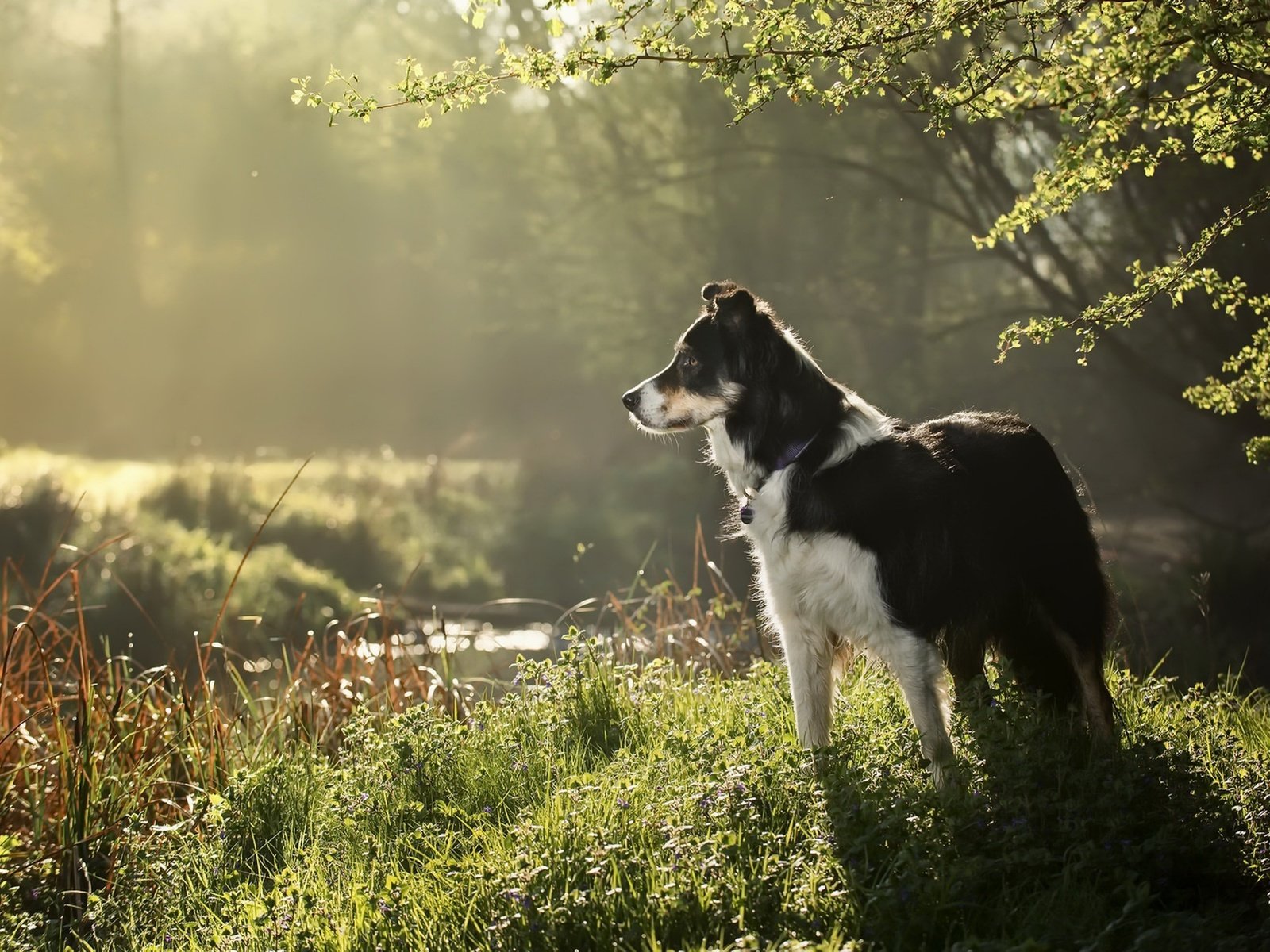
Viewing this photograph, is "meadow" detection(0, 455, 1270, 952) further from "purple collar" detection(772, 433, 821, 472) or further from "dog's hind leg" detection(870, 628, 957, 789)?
"purple collar" detection(772, 433, 821, 472)

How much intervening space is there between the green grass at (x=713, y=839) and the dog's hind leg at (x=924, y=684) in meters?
0.10

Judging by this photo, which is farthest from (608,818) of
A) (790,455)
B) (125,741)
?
(125,741)

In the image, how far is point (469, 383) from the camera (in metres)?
36.8

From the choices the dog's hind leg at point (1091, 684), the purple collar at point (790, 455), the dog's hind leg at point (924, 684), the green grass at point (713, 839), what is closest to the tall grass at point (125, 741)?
the green grass at point (713, 839)

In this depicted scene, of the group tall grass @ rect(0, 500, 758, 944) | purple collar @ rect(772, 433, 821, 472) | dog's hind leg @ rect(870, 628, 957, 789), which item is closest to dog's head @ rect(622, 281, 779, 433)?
purple collar @ rect(772, 433, 821, 472)

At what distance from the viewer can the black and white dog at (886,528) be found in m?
4.43

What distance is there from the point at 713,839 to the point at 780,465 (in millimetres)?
1803

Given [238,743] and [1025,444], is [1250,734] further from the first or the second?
[238,743]

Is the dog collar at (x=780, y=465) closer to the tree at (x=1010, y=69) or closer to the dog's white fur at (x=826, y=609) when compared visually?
the dog's white fur at (x=826, y=609)

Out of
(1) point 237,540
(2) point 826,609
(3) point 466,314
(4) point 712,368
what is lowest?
(2) point 826,609

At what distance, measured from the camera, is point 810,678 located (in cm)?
470

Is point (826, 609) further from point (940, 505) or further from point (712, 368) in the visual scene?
point (712, 368)

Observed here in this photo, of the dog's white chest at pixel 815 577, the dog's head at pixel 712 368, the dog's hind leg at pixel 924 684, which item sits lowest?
the dog's hind leg at pixel 924 684

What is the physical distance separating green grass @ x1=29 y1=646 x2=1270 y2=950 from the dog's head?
125 centimetres
